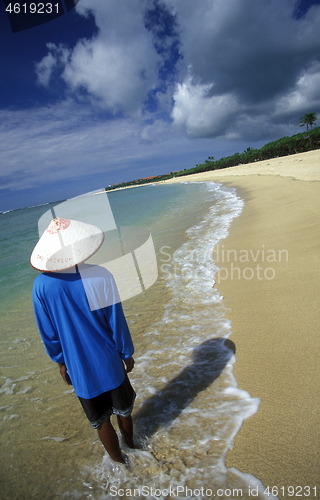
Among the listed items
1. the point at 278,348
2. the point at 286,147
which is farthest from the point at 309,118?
the point at 278,348

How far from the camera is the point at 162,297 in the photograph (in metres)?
5.22

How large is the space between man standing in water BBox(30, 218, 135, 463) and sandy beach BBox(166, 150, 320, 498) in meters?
1.14

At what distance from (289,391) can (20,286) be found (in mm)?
8061

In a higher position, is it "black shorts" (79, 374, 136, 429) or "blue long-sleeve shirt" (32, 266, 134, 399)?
"blue long-sleeve shirt" (32, 266, 134, 399)

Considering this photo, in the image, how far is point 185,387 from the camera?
286cm

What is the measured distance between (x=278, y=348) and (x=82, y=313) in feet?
7.40

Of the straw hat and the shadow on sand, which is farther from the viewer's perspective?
the shadow on sand

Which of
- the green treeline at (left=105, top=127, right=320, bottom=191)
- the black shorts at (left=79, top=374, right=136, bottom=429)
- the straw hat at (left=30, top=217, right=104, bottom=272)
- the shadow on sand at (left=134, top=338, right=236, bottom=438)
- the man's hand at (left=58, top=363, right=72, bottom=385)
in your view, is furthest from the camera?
the green treeline at (left=105, top=127, right=320, bottom=191)

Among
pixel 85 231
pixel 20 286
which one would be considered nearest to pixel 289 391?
pixel 85 231

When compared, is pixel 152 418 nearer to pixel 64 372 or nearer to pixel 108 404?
pixel 108 404

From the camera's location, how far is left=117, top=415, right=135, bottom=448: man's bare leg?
6.82ft

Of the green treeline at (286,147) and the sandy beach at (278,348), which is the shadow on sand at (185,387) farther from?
the green treeline at (286,147)

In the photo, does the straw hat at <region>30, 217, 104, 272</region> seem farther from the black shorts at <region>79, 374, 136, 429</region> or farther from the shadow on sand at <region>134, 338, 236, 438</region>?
the shadow on sand at <region>134, 338, 236, 438</region>

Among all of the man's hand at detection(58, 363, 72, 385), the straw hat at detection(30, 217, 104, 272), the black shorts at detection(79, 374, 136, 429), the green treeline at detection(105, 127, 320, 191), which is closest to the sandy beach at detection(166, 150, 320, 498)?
the black shorts at detection(79, 374, 136, 429)
